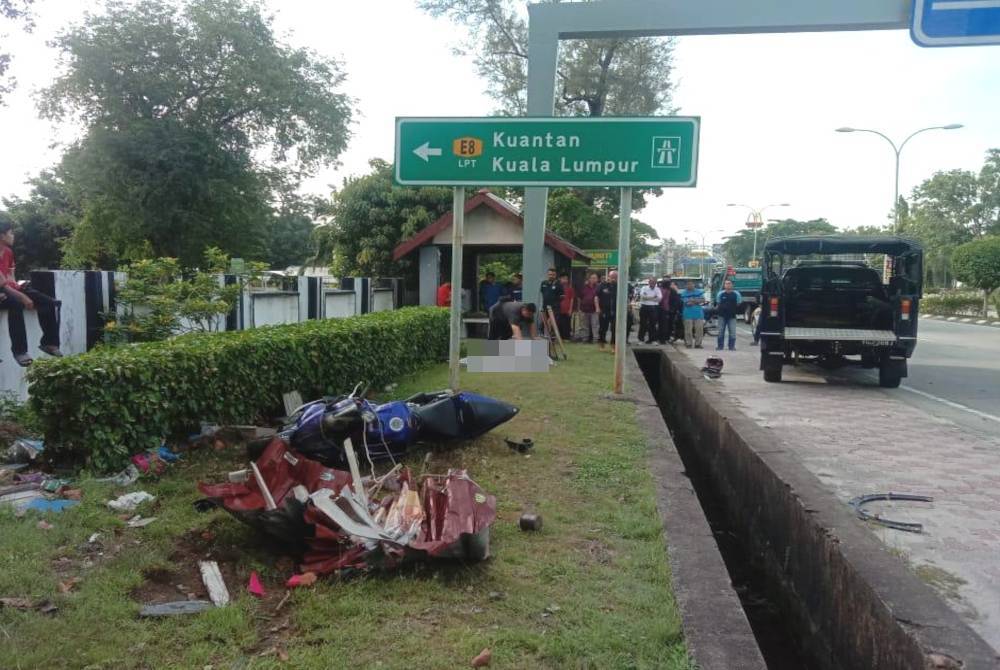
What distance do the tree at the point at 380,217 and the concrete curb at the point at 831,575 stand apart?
15.1 m

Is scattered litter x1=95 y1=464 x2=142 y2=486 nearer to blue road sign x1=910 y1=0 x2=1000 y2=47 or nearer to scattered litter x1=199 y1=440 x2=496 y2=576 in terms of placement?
scattered litter x1=199 y1=440 x2=496 y2=576

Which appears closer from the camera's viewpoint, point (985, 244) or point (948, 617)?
point (948, 617)

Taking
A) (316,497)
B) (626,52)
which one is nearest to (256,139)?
(626,52)

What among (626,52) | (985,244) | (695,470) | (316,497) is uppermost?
(626,52)

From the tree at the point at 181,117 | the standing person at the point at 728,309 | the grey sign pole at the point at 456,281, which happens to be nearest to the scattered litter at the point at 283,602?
the grey sign pole at the point at 456,281

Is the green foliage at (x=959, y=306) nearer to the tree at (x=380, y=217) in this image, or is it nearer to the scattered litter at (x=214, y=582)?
the tree at (x=380, y=217)

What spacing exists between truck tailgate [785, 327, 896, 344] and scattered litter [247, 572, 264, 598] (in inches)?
372

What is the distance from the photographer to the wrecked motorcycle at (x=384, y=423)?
17.7 feet

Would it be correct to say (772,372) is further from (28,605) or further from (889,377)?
(28,605)

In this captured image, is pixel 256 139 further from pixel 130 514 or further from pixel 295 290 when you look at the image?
pixel 130 514

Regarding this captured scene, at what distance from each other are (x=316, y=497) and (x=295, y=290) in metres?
8.66

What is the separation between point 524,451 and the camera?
6348mm

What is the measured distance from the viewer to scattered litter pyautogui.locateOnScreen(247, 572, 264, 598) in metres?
3.48

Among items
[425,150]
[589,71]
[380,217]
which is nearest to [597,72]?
[589,71]
